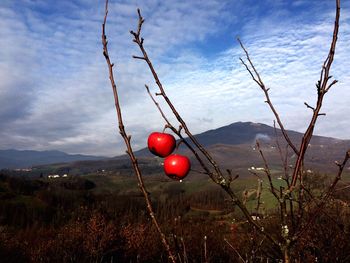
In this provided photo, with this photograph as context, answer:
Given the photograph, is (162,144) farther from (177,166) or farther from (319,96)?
(319,96)

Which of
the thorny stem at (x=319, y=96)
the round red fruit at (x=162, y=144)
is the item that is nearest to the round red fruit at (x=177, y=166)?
the round red fruit at (x=162, y=144)

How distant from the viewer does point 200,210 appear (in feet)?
98.8

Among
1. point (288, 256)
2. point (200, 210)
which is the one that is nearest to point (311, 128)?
point (288, 256)

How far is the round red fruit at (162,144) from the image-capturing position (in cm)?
168

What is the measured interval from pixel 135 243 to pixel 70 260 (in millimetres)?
2152

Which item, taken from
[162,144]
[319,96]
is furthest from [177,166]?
[319,96]

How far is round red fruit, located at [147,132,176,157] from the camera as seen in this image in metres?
1.68

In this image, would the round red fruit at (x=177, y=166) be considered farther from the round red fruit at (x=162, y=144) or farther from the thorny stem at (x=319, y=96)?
the thorny stem at (x=319, y=96)

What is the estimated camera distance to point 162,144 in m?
1.69

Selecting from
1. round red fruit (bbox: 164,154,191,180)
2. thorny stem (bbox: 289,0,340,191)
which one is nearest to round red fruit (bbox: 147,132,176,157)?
round red fruit (bbox: 164,154,191,180)

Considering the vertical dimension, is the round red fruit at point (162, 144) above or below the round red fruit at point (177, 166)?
above

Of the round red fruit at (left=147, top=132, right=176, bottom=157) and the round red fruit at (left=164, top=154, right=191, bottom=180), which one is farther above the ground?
the round red fruit at (left=147, top=132, right=176, bottom=157)

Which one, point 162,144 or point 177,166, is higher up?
point 162,144

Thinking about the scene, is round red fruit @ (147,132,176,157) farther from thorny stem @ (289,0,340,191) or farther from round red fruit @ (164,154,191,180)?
thorny stem @ (289,0,340,191)
